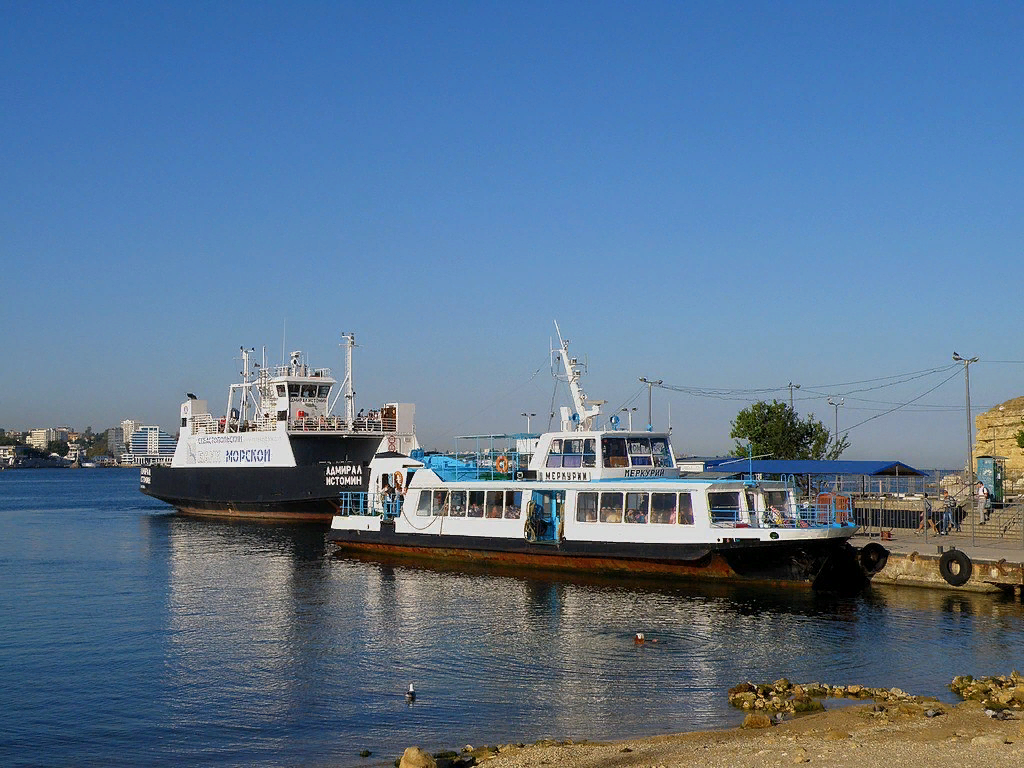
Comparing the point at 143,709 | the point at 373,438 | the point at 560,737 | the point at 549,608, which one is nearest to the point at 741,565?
the point at 549,608

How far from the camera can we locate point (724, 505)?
95.1 feet

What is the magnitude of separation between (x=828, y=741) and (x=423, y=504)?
79.1 feet

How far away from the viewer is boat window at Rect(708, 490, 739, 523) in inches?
1132

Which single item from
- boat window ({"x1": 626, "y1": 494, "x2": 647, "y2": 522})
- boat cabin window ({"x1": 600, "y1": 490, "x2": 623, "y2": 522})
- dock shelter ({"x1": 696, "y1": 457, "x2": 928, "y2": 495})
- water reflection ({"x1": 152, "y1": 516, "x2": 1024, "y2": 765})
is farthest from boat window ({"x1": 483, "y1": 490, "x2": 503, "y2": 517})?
dock shelter ({"x1": 696, "y1": 457, "x2": 928, "y2": 495})

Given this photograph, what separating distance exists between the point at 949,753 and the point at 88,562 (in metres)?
34.5

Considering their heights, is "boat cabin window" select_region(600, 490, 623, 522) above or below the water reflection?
above

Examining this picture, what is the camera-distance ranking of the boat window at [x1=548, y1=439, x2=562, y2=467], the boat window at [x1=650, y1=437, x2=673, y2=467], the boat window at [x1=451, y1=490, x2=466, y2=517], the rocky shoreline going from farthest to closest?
the boat window at [x1=451, y1=490, x2=466, y2=517] → the boat window at [x1=650, y1=437, x2=673, y2=467] → the boat window at [x1=548, y1=439, x2=562, y2=467] → the rocky shoreline

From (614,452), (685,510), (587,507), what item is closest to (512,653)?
(685,510)

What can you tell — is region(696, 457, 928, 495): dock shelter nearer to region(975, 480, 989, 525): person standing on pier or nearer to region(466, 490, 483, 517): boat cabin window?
region(975, 480, 989, 525): person standing on pier

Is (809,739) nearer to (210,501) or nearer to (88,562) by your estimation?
(88,562)

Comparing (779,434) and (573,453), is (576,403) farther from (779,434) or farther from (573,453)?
(779,434)

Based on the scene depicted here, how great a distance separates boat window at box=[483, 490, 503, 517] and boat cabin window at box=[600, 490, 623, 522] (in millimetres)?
4222

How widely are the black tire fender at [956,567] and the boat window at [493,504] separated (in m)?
14.1

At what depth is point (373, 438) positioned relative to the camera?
58.5 meters
